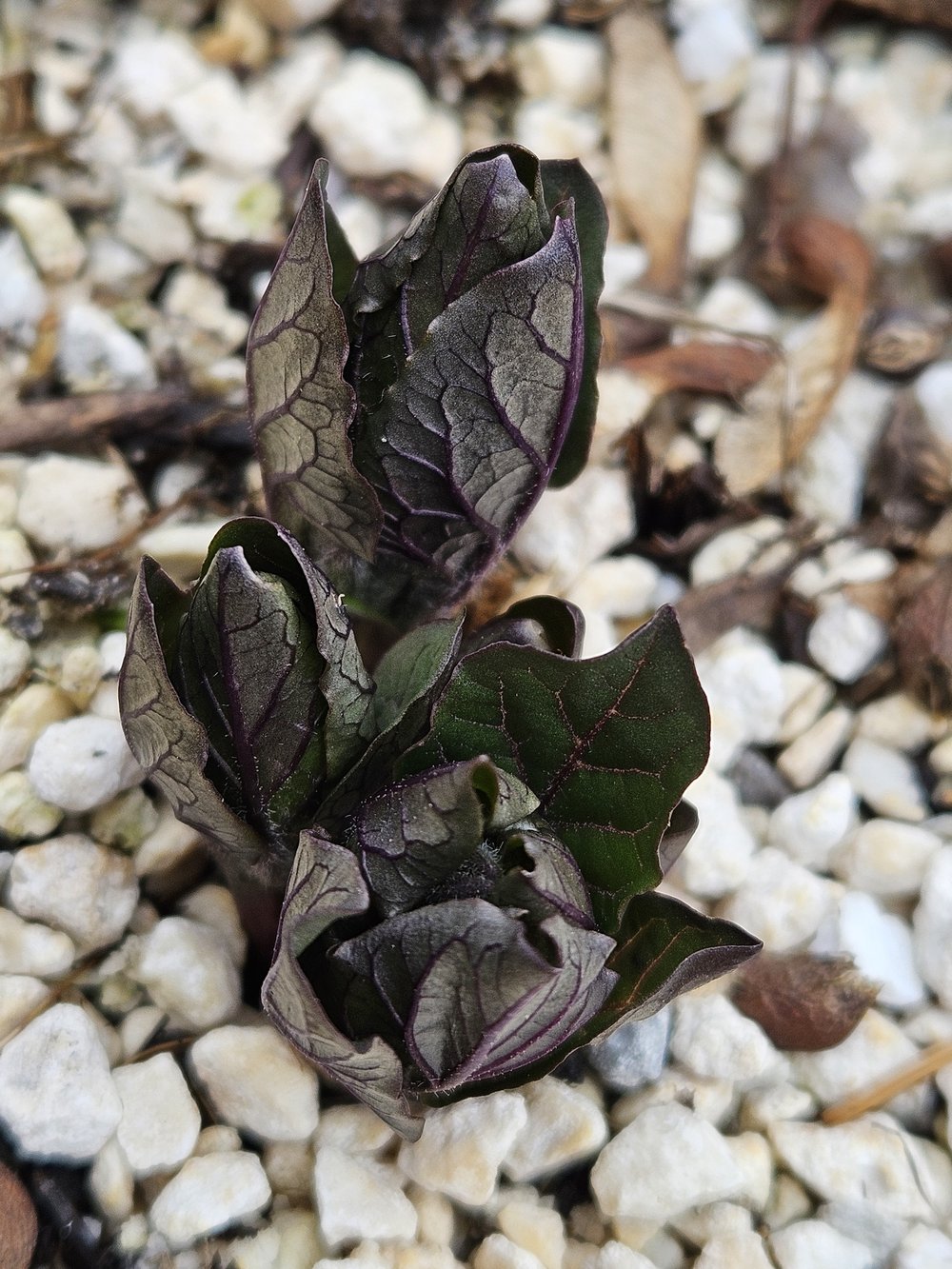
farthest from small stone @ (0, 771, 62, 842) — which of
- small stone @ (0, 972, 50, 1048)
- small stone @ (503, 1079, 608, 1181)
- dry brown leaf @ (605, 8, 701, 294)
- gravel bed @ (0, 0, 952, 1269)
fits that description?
dry brown leaf @ (605, 8, 701, 294)

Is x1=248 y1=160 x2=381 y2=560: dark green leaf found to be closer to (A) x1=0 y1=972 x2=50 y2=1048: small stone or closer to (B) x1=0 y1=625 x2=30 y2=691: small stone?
(B) x1=0 y1=625 x2=30 y2=691: small stone

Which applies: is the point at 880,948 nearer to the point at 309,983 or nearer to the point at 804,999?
the point at 804,999

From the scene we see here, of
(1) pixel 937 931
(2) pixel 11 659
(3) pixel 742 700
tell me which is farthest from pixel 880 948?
(2) pixel 11 659

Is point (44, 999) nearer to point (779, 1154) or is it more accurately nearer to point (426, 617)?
point (426, 617)

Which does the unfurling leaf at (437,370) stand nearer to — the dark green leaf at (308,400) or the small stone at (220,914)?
the dark green leaf at (308,400)

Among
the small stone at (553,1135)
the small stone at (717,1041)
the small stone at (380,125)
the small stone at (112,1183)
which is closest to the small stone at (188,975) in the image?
the small stone at (112,1183)

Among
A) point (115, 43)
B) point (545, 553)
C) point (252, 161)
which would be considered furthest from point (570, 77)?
point (545, 553)
